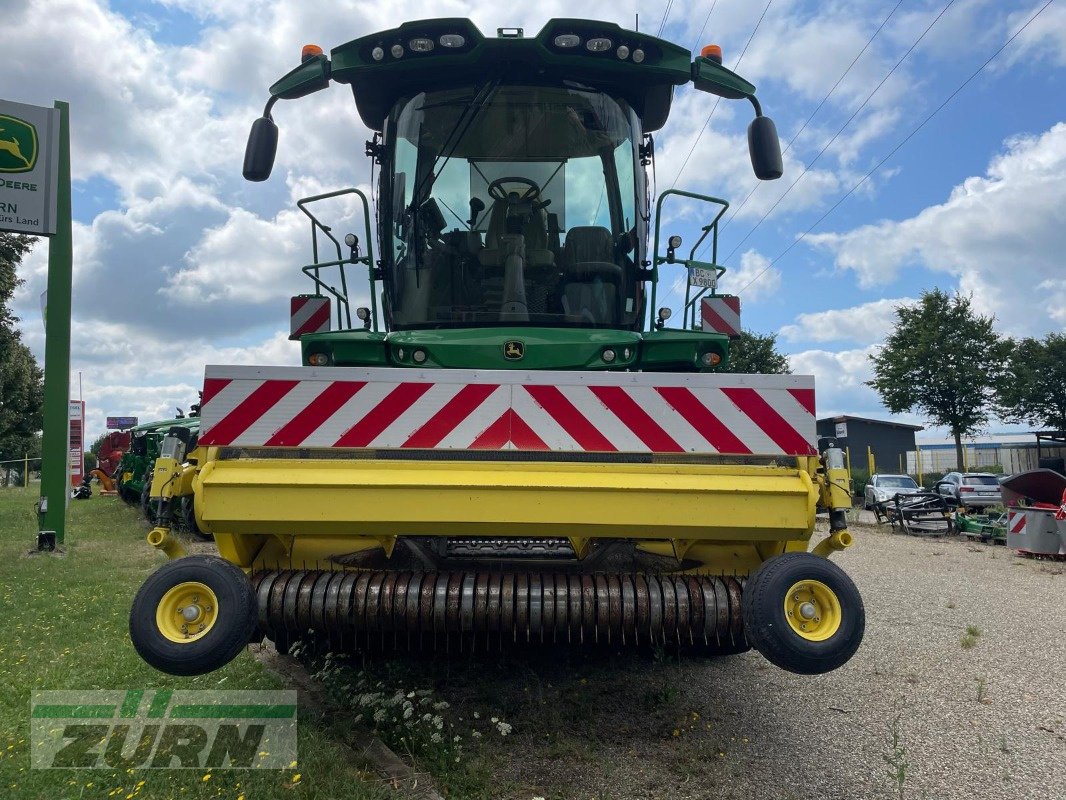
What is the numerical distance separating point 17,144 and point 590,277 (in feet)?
27.7

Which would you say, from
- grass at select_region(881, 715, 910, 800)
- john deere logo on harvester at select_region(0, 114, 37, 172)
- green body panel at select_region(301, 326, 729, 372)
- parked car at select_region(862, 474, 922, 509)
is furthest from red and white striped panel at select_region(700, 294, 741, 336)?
parked car at select_region(862, 474, 922, 509)

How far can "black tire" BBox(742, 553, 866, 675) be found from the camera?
8.23ft

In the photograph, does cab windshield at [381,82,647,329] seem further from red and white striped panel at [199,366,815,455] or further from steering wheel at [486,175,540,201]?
red and white striped panel at [199,366,815,455]

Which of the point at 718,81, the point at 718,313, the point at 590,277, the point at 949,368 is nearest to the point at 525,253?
the point at 590,277

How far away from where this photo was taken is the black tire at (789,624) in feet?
Answer: 8.23

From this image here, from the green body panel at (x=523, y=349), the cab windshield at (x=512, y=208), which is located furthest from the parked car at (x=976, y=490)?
the green body panel at (x=523, y=349)

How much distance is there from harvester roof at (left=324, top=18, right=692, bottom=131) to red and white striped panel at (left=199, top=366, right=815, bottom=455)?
6.33 ft

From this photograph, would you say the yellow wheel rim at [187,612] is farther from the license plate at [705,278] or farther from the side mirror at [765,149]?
the side mirror at [765,149]

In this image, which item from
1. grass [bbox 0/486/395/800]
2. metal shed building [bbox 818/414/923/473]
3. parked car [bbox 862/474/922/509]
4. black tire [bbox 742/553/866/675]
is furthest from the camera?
metal shed building [bbox 818/414/923/473]

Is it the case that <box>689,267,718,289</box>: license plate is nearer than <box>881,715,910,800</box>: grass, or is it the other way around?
<box>881,715,910,800</box>: grass

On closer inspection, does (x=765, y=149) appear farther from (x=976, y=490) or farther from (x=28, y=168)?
(x=976, y=490)

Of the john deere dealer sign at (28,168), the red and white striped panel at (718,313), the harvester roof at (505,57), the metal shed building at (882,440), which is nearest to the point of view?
the harvester roof at (505,57)

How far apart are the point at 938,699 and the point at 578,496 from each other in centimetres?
293

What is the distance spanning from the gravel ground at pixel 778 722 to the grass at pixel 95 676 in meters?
0.74
